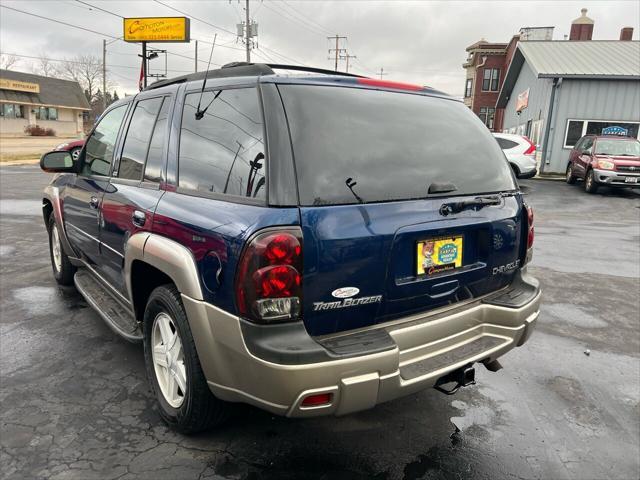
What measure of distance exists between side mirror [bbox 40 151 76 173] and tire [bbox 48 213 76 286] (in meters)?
0.79

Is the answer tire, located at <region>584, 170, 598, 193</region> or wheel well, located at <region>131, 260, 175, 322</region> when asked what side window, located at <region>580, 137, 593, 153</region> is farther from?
wheel well, located at <region>131, 260, 175, 322</region>

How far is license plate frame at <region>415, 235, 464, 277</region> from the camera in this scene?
2420 mm

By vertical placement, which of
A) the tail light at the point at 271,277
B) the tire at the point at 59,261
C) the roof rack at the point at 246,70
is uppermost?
the roof rack at the point at 246,70

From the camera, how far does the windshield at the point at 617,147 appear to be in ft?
50.1

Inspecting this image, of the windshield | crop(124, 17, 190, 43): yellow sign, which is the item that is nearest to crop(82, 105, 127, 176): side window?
the windshield

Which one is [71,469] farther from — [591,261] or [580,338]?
[591,261]

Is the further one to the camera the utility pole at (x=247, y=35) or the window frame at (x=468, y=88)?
the window frame at (x=468, y=88)

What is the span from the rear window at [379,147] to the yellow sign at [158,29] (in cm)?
3648

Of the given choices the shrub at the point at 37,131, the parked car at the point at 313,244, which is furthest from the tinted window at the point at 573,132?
the shrub at the point at 37,131

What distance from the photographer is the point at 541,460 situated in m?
2.64

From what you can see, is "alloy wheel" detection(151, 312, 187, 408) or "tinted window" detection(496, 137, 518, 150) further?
"tinted window" detection(496, 137, 518, 150)

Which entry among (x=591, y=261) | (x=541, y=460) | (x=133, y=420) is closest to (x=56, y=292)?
(x=133, y=420)

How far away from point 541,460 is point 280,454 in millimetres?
1403

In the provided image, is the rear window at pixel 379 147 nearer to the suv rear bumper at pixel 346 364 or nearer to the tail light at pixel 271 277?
the tail light at pixel 271 277
